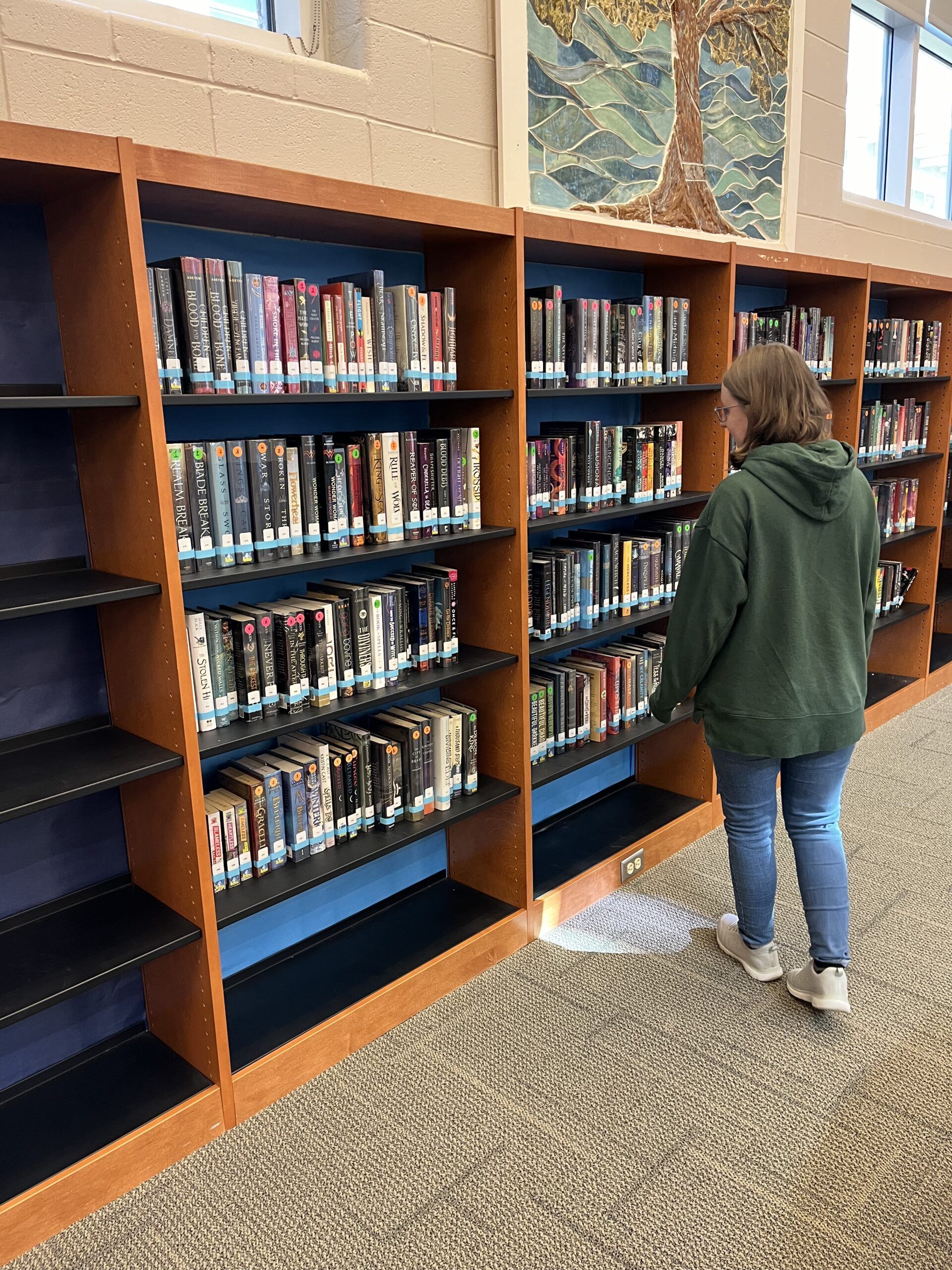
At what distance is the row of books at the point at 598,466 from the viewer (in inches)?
101

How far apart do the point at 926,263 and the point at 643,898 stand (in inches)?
151

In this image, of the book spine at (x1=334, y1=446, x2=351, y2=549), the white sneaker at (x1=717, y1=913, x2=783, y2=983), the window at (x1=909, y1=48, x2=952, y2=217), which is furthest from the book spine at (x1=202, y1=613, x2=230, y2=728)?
the window at (x1=909, y1=48, x2=952, y2=217)

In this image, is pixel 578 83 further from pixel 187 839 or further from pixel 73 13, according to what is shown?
pixel 187 839

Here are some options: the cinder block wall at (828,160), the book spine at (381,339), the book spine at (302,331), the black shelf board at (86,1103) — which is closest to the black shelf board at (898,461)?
the cinder block wall at (828,160)

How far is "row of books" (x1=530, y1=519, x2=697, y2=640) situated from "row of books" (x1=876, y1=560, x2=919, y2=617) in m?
1.65

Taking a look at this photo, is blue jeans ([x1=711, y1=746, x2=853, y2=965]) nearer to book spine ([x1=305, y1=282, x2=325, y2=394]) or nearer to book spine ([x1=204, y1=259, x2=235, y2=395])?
book spine ([x1=305, y1=282, x2=325, y2=394])

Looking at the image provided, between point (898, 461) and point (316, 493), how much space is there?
2.99m

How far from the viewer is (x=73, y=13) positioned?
1.74 metres

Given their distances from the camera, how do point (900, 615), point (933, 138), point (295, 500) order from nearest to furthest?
point (295, 500) < point (900, 615) < point (933, 138)

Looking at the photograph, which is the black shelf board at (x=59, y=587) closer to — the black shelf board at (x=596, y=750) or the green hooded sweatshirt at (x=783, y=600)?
the green hooded sweatshirt at (x=783, y=600)

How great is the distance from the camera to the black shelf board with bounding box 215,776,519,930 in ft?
6.45

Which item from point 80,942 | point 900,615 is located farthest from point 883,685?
point 80,942

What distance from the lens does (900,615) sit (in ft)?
14.2

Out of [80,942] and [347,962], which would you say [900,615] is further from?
[80,942]
